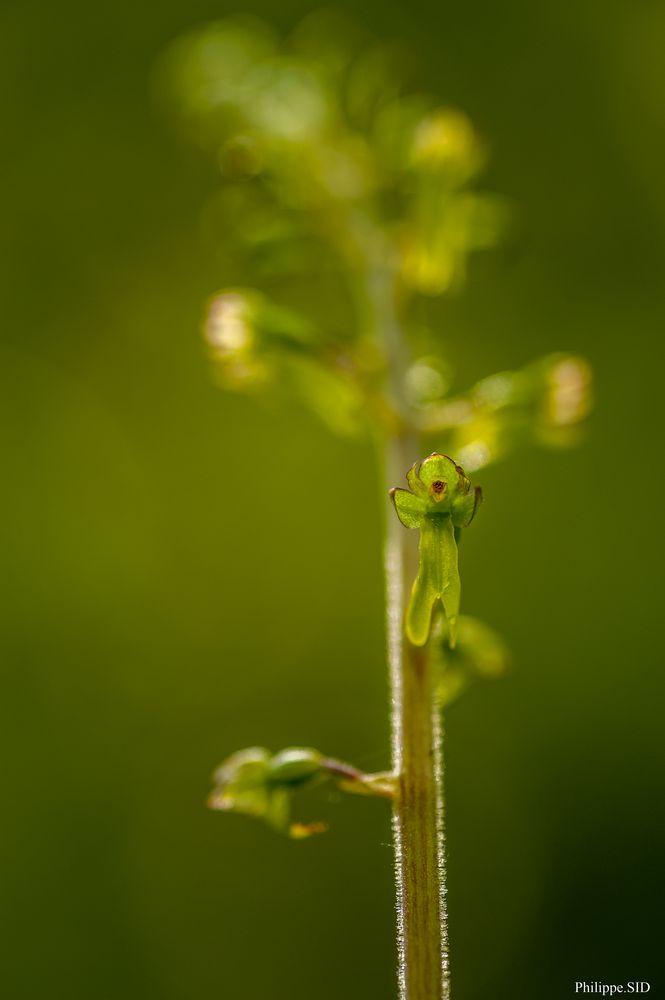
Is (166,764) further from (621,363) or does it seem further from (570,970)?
(621,363)

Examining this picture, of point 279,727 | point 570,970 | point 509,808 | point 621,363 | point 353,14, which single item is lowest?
point 570,970

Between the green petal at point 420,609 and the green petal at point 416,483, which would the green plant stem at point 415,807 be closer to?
the green petal at point 420,609

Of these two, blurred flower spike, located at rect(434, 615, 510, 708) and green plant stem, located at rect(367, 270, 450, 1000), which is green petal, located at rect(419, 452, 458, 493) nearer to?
green plant stem, located at rect(367, 270, 450, 1000)

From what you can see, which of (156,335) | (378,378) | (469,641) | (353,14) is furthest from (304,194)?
(353,14)

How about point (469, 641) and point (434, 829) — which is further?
point (469, 641)

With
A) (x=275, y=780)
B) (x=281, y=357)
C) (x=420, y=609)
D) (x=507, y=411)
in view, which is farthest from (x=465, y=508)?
(x=281, y=357)

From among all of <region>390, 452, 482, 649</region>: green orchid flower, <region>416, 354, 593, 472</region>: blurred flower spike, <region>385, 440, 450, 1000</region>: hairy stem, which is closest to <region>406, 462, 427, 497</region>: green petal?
<region>390, 452, 482, 649</region>: green orchid flower
